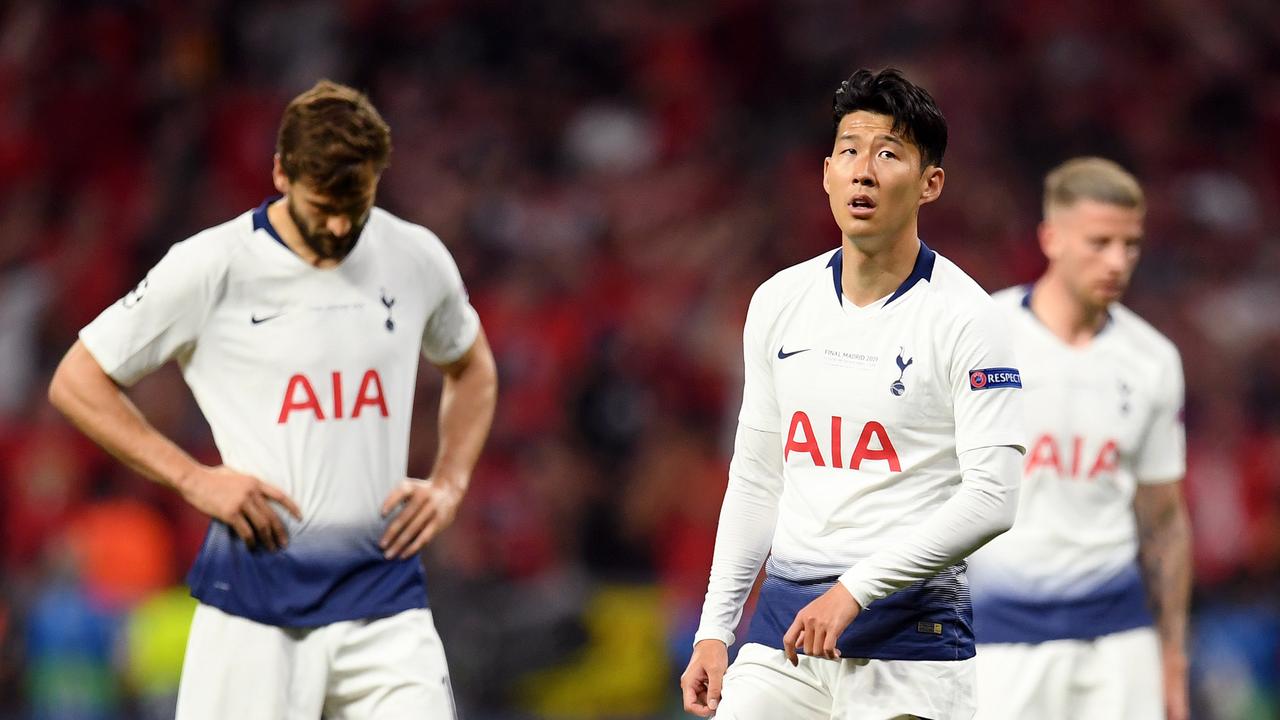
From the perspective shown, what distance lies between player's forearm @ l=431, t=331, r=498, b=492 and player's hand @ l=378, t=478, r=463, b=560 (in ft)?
0.85

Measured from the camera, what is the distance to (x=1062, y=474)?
555cm

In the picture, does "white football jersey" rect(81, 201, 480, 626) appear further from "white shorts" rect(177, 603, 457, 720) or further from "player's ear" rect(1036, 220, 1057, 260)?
"player's ear" rect(1036, 220, 1057, 260)

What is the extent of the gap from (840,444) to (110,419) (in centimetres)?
195

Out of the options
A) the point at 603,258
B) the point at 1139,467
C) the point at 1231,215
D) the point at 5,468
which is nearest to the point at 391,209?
the point at 603,258

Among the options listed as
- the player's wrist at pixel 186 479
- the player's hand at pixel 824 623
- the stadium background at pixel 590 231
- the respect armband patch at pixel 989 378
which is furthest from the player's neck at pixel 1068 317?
the stadium background at pixel 590 231

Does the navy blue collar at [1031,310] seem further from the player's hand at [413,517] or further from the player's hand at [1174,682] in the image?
the player's hand at [413,517]

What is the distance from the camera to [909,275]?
415cm

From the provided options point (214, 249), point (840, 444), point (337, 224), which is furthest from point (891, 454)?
point (214, 249)

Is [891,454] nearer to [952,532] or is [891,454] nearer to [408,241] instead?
[952,532]

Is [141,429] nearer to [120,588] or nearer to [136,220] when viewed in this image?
[120,588]

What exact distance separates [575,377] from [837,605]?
6.23 meters

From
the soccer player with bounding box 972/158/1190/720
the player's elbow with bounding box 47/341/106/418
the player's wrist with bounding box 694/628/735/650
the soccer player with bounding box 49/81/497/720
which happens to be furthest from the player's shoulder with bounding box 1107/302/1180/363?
the player's elbow with bounding box 47/341/106/418

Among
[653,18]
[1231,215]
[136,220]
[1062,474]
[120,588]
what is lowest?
[120,588]

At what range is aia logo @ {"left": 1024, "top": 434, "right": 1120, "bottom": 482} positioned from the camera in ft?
18.2
